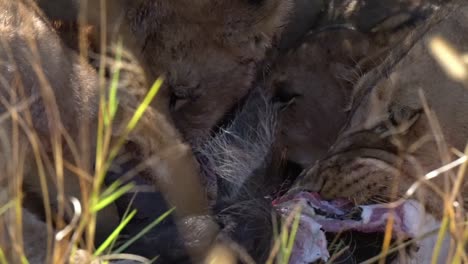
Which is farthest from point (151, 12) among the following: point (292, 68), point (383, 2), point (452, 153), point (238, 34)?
point (452, 153)

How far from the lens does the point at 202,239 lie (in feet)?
7.11

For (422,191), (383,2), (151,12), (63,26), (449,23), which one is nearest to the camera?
(422,191)

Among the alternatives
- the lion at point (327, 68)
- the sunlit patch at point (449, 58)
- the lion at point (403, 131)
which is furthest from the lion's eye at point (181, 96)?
the sunlit patch at point (449, 58)

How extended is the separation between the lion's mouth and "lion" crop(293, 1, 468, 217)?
0.16 feet

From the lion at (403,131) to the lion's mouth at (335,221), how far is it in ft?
0.16

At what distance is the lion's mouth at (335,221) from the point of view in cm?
228

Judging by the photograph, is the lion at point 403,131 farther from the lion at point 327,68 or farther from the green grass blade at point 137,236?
the green grass blade at point 137,236

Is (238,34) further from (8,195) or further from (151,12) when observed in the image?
(8,195)

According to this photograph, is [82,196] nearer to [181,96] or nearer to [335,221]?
[335,221]

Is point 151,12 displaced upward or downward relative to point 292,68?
upward

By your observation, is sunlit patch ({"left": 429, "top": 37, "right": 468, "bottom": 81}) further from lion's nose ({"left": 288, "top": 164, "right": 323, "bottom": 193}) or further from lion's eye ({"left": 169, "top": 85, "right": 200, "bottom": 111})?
lion's eye ({"left": 169, "top": 85, "right": 200, "bottom": 111})

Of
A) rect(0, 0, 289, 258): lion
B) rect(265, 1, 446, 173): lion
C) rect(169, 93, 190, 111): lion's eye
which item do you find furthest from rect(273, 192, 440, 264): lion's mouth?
rect(169, 93, 190, 111): lion's eye

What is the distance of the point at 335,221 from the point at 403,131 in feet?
1.00

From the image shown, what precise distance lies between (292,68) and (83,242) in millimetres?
1312
